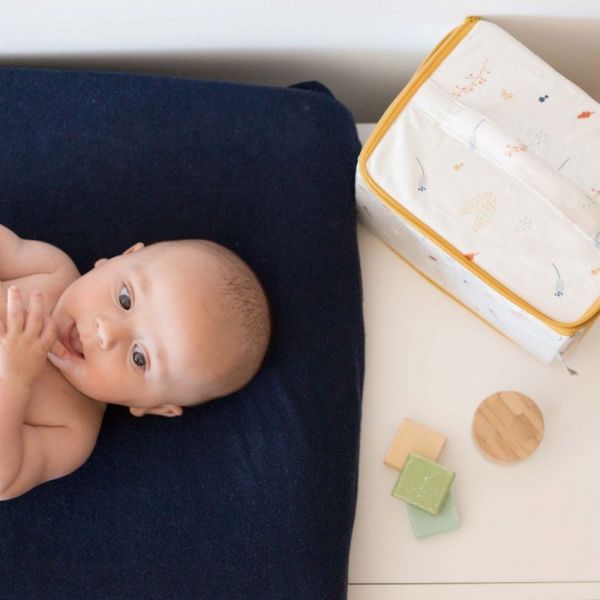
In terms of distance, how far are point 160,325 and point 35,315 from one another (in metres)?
0.16

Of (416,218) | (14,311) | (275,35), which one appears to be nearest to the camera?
(14,311)

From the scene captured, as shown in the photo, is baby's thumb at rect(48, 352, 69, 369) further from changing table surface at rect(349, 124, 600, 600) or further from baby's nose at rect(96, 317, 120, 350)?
changing table surface at rect(349, 124, 600, 600)

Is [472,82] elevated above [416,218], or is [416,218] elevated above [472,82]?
[472,82]

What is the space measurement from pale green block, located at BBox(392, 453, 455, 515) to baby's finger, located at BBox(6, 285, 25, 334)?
1.89 feet

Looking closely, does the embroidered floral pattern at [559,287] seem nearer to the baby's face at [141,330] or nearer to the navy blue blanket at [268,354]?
the navy blue blanket at [268,354]

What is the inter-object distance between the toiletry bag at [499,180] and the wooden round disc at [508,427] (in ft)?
0.28

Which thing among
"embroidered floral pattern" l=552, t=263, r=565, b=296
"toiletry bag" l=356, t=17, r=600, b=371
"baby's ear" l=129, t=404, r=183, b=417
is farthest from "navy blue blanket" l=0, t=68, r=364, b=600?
"embroidered floral pattern" l=552, t=263, r=565, b=296

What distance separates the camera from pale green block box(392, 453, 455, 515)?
1.16m

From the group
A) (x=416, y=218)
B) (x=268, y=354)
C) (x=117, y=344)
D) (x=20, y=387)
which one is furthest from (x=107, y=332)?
(x=416, y=218)

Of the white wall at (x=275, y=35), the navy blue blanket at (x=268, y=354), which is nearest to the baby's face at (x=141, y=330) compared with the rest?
the navy blue blanket at (x=268, y=354)

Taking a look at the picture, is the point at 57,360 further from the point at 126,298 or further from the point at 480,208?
the point at 480,208

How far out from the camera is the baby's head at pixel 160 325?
105 centimetres

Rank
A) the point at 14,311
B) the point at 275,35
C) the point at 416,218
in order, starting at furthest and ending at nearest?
the point at 275,35, the point at 416,218, the point at 14,311

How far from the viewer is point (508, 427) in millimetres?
1198
